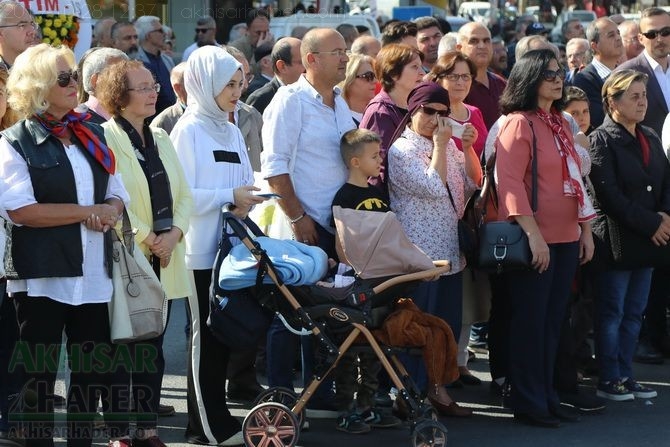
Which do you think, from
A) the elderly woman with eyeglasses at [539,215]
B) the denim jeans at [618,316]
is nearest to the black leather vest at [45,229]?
the elderly woman with eyeglasses at [539,215]

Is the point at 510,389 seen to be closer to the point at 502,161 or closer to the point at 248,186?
the point at 502,161

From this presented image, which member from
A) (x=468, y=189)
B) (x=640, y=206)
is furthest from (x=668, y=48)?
(x=468, y=189)

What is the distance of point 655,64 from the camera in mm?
9234

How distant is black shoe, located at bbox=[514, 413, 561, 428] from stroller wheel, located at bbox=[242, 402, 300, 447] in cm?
149

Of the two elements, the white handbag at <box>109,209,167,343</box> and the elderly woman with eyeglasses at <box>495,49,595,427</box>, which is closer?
the white handbag at <box>109,209,167,343</box>

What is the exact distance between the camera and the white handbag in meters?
5.25

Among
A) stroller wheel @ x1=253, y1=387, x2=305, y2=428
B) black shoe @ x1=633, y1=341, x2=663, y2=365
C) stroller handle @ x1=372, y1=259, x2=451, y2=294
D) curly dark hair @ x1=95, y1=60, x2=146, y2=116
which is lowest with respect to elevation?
black shoe @ x1=633, y1=341, x2=663, y2=365

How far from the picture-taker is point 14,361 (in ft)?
19.4

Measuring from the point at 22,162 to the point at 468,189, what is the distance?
2.75 m

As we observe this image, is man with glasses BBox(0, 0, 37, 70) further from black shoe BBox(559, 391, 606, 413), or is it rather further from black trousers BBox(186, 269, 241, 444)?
black shoe BBox(559, 391, 606, 413)

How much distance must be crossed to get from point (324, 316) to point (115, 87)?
1.49 m

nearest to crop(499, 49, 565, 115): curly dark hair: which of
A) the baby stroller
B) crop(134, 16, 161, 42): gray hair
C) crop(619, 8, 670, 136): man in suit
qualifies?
→ the baby stroller

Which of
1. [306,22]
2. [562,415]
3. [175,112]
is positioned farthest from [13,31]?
[306,22]

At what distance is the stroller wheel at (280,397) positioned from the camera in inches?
230
